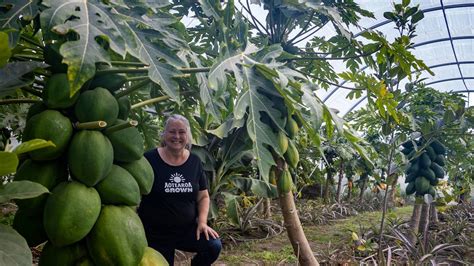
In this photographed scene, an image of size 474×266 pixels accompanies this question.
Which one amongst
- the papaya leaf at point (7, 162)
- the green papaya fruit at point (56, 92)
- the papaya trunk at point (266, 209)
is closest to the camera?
the papaya leaf at point (7, 162)

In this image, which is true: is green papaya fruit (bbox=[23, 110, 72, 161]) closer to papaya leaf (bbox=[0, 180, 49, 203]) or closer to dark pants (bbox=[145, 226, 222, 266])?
papaya leaf (bbox=[0, 180, 49, 203])

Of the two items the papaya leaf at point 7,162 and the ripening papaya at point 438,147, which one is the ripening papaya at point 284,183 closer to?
the papaya leaf at point 7,162

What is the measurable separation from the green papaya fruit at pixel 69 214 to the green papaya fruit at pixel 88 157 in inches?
1.2

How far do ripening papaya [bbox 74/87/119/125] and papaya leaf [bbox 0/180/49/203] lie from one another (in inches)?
10.0

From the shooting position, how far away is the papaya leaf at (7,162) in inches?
29.3

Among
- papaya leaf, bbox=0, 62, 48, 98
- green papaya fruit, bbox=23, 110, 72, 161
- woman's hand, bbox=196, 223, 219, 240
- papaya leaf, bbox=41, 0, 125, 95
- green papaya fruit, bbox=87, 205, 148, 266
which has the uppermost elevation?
papaya leaf, bbox=41, 0, 125, 95

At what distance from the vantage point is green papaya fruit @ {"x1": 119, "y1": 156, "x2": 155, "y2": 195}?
1.17 m

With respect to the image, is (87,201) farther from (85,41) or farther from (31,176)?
(85,41)

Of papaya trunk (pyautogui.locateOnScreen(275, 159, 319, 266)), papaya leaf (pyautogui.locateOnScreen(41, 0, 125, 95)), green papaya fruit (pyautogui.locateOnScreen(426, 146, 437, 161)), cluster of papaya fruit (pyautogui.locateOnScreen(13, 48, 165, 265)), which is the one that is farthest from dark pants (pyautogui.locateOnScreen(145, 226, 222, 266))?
green papaya fruit (pyautogui.locateOnScreen(426, 146, 437, 161))

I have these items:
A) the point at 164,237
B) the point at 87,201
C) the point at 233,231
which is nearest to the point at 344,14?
the point at 164,237

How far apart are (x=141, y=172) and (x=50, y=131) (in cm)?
29

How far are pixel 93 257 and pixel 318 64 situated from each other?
2.58m

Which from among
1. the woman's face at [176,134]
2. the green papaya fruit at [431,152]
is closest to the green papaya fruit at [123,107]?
the woman's face at [176,134]

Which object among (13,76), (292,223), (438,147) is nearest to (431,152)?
(438,147)
